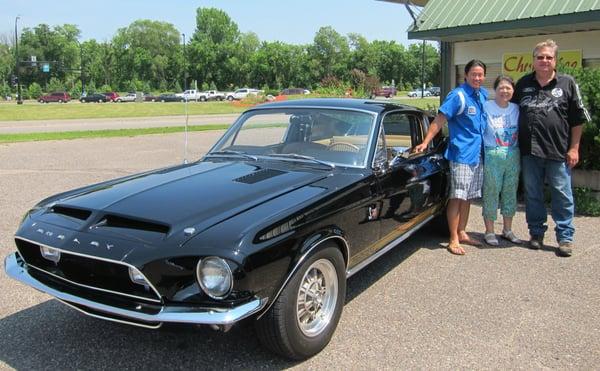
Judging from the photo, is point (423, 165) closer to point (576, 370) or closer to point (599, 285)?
point (599, 285)

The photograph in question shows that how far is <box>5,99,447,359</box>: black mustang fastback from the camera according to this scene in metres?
2.73

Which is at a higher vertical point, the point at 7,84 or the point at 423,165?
the point at 7,84

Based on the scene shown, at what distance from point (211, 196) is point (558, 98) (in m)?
3.72

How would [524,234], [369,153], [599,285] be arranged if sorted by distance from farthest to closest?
1. [524,234]
2. [599,285]
3. [369,153]

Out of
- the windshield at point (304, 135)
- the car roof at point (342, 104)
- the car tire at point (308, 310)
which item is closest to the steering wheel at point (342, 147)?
the windshield at point (304, 135)

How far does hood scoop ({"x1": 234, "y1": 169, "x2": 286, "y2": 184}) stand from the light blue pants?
8.52 feet

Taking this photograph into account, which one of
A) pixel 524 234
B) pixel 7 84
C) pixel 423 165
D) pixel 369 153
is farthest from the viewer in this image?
pixel 7 84

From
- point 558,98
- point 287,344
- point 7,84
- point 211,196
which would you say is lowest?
point 287,344

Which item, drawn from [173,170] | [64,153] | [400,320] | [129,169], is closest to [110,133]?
[64,153]

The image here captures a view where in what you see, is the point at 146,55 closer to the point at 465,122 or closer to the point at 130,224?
the point at 465,122

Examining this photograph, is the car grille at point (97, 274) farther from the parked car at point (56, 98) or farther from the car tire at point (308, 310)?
the parked car at point (56, 98)

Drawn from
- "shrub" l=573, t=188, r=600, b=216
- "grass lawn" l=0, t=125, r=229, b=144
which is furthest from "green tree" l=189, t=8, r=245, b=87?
"shrub" l=573, t=188, r=600, b=216

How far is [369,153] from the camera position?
4.13 metres

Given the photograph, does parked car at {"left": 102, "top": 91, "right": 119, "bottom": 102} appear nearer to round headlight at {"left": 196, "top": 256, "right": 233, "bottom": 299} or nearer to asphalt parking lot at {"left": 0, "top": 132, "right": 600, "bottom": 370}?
asphalt parking lot at {"left": 0, "top": 132, "right": 600, "bottom": 370}
